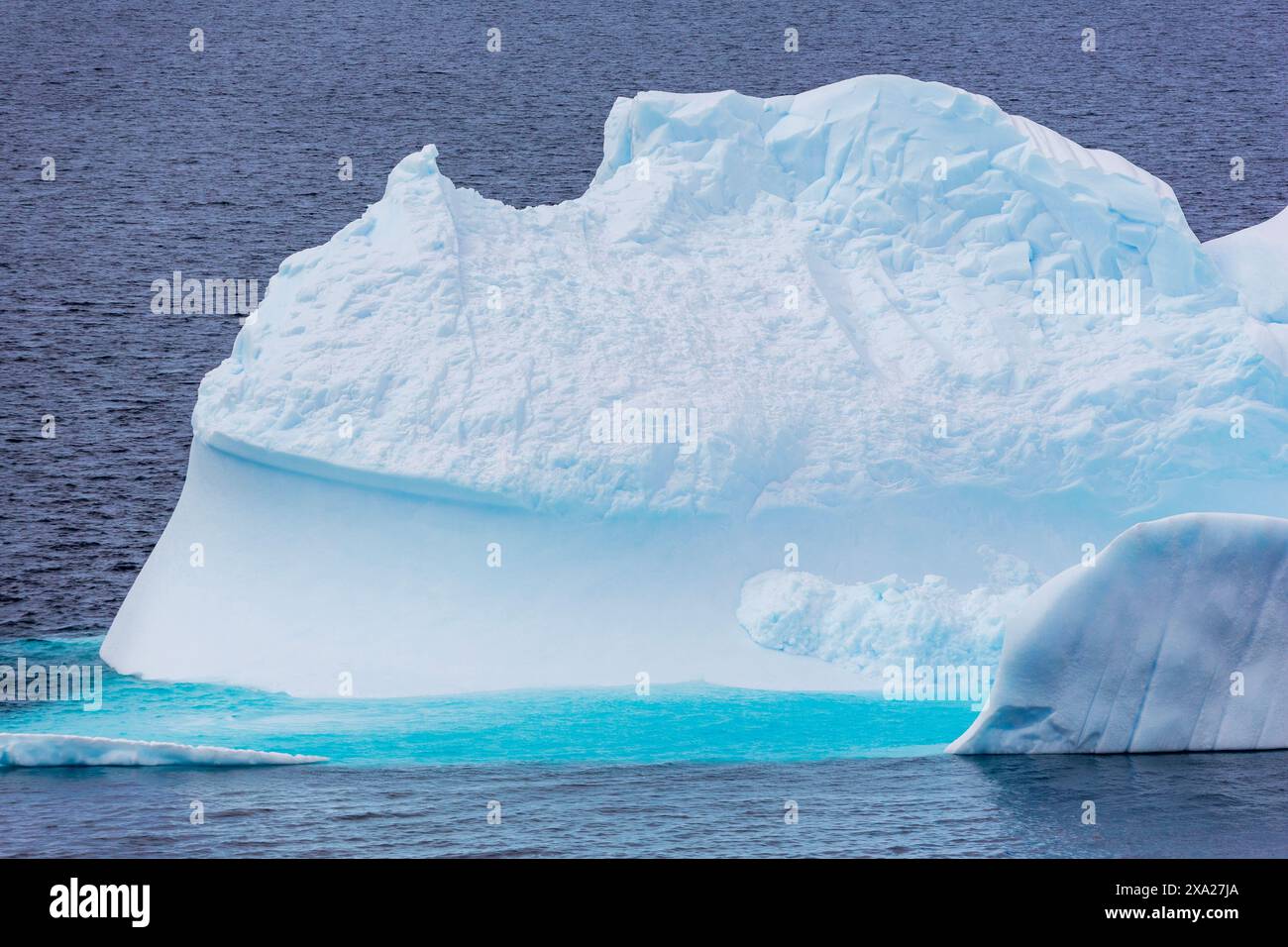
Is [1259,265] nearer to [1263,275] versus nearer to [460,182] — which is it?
[1263,275]

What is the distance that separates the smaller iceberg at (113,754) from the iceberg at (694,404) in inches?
96.1

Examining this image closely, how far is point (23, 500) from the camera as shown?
76.2ft

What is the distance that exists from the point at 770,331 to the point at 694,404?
150cm

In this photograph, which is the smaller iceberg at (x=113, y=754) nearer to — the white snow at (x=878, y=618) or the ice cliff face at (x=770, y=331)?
the ice cliff face at (x=770, y=331)

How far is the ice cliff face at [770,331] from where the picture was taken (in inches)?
634

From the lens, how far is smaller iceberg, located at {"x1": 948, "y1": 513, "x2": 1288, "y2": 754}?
480 inches

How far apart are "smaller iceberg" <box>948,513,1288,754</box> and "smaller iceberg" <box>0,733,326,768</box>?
5675 mm

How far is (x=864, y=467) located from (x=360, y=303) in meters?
5.56

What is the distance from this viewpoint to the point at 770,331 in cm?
1736

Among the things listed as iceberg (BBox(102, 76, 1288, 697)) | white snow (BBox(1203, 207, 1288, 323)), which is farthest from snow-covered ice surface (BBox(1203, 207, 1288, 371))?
iceberg (BBox(102, 76, 1288, 697))

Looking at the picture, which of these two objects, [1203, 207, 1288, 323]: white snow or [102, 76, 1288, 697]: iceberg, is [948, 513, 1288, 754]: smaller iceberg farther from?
[1203, 207, 1288, 323]: white snow

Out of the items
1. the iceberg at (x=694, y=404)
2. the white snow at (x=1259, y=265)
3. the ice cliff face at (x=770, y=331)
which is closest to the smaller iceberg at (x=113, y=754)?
the iceberg at (x=694, y=404)

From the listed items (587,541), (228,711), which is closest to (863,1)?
(587,541)
